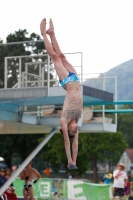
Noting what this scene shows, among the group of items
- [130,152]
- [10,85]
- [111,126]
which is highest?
[10,85]

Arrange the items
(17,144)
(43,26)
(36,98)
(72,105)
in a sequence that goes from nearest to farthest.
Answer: (72,105), (43,26), (36,98), (17,144)

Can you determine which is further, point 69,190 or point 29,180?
point 69,190

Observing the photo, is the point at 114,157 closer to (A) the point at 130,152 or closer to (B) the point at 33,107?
(B) the point at 33,107

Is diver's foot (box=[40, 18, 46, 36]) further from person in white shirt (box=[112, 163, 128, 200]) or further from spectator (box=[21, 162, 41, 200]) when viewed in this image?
person in white shirt (box=[112, 163, 128, 200])

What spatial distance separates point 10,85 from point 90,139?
42896 millimetres

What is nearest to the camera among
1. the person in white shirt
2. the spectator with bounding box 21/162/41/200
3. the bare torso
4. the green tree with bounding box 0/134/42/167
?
the bare torso

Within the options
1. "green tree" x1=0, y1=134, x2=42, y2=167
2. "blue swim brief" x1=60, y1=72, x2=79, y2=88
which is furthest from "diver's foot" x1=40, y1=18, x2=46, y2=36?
"green tree" x1=0, y1=134, x2=42, y2=167

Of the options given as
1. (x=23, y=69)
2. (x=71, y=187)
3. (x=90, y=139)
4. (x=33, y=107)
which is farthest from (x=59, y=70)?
(x=90, y=139)

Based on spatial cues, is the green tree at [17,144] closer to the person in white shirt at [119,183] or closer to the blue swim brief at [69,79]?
the person in white shirt at [119,183]

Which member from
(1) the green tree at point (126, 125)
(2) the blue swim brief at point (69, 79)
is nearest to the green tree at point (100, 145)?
(1) the green tree at point (126, 125)

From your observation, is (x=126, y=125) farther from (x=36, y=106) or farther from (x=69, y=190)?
(x=36, y=106)

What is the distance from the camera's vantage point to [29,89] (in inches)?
697

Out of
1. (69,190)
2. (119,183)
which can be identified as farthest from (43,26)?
(69,190)

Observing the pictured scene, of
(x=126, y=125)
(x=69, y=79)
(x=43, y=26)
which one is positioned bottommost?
(x=126, y=125)
